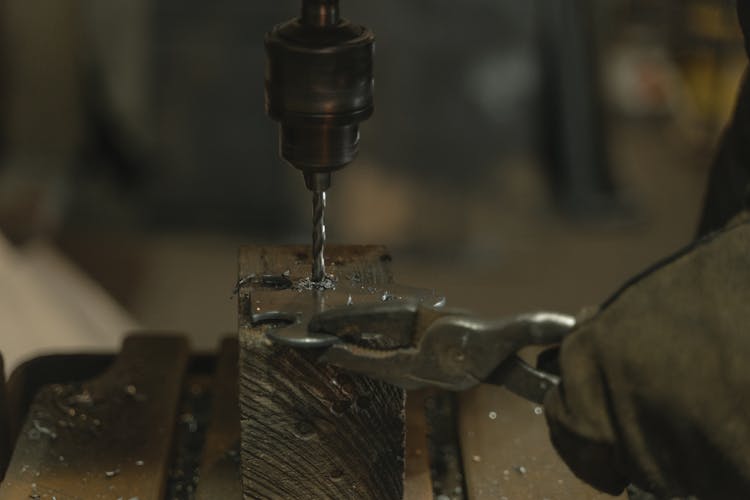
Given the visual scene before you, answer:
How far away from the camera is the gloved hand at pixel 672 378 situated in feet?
2.88

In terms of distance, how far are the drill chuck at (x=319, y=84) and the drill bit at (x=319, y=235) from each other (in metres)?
0.06

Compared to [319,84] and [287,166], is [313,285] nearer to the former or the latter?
[319,84]

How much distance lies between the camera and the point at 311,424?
3.54ft

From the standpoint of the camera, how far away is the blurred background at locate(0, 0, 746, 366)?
10.5ft

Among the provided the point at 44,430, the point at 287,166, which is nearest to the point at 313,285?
the point at 44,430

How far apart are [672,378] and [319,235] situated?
1.22 ft

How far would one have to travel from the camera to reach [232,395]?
1.29 meters

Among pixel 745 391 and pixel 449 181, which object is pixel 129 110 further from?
pixel 745 391

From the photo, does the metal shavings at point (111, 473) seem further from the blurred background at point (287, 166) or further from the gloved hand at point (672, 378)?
the blurred background at point (287, 166)

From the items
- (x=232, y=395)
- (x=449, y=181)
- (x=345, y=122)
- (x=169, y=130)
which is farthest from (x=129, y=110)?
(x=345, y=122)

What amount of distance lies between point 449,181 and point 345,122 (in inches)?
93.3

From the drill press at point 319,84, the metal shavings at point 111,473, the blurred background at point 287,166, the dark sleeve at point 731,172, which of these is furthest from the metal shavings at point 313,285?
the blurred background at point 287,166

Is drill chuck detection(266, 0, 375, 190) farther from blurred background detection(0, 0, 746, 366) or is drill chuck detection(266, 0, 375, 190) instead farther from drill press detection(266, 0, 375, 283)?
blurred background detection(0, 0, 746, 366)

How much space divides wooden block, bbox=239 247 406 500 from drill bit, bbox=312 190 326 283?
2 centimetres
